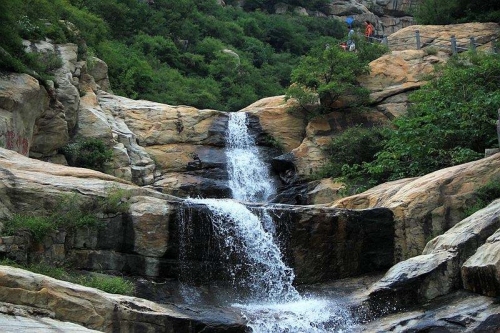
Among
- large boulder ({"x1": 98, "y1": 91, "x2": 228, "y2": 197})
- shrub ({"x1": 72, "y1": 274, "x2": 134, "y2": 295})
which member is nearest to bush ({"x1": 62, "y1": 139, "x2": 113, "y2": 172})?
large boulder ({"x1": 98, "y1": 91, "x2": 228, "y2": 197})

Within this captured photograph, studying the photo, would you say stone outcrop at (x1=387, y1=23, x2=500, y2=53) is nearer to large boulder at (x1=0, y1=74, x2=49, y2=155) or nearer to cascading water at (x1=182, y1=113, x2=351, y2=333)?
cascading water at (x1=182, y1=113, x2=351, y2=333)

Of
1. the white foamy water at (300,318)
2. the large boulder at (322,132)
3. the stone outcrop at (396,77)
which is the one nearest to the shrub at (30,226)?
the white foamy water at (300,318)

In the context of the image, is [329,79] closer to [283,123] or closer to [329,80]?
[329,80]

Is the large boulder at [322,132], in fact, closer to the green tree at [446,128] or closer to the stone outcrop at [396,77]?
→ the stone outcrop at [396,77]

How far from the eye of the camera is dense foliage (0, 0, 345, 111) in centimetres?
2511

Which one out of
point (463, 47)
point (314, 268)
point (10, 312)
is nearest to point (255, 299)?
point (314, 268)

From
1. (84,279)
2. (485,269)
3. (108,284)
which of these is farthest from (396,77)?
(108,284)

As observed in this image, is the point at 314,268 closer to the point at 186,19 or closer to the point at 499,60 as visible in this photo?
the point at 499,60

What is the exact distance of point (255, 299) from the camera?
15.8 meters

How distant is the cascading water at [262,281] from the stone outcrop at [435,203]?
2.97 metres

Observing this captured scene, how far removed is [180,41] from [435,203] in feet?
106

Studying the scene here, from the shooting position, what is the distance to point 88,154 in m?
22.8

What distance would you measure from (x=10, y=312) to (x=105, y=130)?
14722mm

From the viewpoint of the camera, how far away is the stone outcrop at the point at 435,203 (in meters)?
16.9
